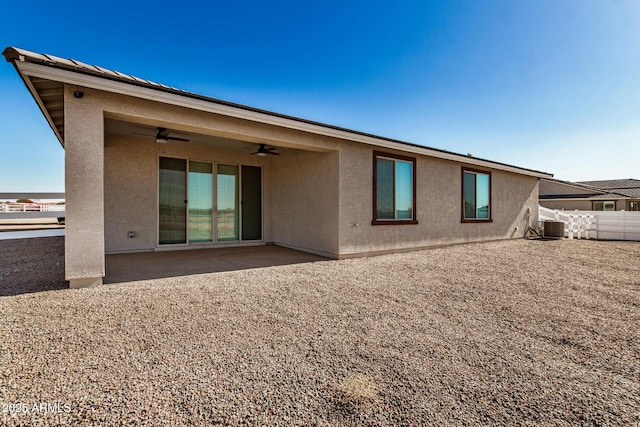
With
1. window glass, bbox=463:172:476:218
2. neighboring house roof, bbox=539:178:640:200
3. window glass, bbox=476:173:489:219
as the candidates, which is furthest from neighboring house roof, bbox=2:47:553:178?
neighboring house roof, bbox=539:178:640:200

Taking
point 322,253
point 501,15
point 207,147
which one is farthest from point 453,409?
point 501,15

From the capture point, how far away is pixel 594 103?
36.7ft

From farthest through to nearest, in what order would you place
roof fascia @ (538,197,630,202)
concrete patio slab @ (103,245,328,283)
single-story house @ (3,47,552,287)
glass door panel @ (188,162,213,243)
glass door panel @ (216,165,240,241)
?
roof fascia @ (538,197,630,202)
glass door panel @ (216,165,240,241)
glass door panel @ (188,162,213,243)
concrete patio slab @ (103,245,328,283)
single-story house @ (3,47,552,287)

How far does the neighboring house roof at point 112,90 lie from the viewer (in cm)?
365

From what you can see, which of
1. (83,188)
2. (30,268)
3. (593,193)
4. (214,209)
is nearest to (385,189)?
(214,209)

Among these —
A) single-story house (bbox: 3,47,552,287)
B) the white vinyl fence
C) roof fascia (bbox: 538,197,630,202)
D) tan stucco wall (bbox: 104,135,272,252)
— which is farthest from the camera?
roof fascia (bbox: 538,197,630,202)

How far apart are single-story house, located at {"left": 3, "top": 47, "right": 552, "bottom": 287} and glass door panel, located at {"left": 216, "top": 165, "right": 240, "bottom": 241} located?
3cm

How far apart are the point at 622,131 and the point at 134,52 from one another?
2136 cm

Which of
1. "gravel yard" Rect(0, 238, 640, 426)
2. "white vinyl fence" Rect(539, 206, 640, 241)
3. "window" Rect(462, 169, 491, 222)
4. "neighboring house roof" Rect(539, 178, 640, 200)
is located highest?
"neighboring house roof" Rect(539, 178, 640, 200)

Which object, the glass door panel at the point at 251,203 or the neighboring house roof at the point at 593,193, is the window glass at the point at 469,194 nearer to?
the glass door panel at the point at 251,203

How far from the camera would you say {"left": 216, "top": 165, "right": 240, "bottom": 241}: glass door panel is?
28.3ft

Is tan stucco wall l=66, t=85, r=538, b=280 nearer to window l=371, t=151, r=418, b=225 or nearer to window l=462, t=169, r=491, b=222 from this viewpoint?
window l=371, t=151, r=418, b=225

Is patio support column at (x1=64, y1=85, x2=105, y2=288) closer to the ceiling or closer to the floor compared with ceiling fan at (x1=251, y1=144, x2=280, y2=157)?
closer to the floor

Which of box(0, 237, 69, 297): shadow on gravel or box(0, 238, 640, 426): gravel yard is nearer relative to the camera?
box(0, 238, 640, 426): gravel yard
